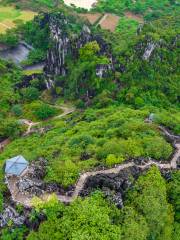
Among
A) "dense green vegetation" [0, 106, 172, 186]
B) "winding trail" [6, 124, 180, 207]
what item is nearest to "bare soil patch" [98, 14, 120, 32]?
"dense green vegetation" [0, 106, 172, 186]

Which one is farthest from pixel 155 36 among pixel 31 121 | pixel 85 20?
pixel 85 20

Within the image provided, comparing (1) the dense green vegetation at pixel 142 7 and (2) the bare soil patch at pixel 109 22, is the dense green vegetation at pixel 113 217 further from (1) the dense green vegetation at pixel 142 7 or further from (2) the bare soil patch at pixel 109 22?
(1) the dense green vegetation at pixel 142 7

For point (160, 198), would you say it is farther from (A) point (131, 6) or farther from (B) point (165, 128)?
(A) point (131, 6)

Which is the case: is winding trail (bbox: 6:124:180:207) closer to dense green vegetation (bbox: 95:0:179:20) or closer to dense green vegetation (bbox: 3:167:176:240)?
dense green vegetation (bbox: 3:167:176:240)

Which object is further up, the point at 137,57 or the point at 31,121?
the point at 137,57

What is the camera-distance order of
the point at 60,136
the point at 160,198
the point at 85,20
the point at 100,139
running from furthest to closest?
the point at 85,20, the point at 60,136, the point at 100,139, the point at 160,198

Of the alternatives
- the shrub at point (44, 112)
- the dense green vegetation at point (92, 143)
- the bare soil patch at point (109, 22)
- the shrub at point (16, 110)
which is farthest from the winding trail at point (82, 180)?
the bare soil patch at point (109, 22)
